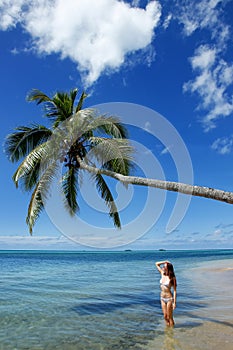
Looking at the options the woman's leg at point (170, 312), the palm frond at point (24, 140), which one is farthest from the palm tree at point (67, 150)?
the woman's leg at point (170, 312)

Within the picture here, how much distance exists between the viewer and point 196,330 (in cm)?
793

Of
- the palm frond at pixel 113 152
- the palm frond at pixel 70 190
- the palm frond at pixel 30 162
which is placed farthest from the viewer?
the palm frond at pixel 70 190

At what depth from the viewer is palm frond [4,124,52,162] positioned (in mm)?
12070

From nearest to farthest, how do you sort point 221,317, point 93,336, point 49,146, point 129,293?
point 93,336 < point 221,317 < point 49,146 < point 129,293

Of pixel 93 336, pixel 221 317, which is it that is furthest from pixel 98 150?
pixel 221 317

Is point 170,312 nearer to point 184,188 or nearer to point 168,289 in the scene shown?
point 168,289

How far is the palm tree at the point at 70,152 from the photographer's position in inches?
399

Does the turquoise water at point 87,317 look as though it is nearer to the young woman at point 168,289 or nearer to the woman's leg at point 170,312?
the woman's leg at point 170,312

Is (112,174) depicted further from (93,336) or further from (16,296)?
(16,296)

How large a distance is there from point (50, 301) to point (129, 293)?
3.75 metres

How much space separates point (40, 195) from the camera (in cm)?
1048

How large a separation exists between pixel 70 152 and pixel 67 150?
0.17 meters

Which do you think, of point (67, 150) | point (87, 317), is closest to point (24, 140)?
point (67, 150)

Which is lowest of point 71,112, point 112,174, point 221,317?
point 221,317
